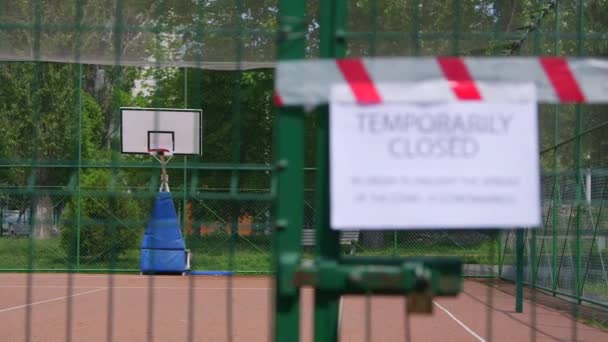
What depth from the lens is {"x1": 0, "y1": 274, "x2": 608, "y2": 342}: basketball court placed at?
780 cm

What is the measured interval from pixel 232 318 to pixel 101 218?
7.64 feet

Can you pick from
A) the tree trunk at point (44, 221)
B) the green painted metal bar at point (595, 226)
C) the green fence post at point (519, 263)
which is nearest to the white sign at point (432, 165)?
the tree trunk at point (44, 221)

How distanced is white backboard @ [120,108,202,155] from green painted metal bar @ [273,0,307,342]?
33.2 inches

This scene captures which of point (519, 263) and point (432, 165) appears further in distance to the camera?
point (519, 263)

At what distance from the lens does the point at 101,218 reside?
10336 millimetres

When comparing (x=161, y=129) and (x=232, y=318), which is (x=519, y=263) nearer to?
(x=232, y=318)

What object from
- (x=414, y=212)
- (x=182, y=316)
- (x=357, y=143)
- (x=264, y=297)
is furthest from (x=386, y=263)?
(x=264, y=297)

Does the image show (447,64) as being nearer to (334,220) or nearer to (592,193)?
(334,220)

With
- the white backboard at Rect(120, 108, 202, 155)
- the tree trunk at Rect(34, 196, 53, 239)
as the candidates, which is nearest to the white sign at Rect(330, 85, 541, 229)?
the white backboard at Rect(120, 108, 202, 155)

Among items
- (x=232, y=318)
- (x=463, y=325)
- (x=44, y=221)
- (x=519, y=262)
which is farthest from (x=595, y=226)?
(x=44, y=221)

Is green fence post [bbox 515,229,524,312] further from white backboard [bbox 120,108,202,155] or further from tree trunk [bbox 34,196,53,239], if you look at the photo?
white backboard [bbox 120,108,202,155]

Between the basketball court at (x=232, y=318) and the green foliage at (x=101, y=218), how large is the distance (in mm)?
531

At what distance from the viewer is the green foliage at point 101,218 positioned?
4883 mm

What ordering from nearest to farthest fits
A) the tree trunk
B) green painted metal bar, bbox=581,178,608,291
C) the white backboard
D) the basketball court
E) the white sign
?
1. the white sign
2. the white backboard
3. the tree trunk
4. the basketball court
5. green painted metal bar, bbox=581,178,608,291
